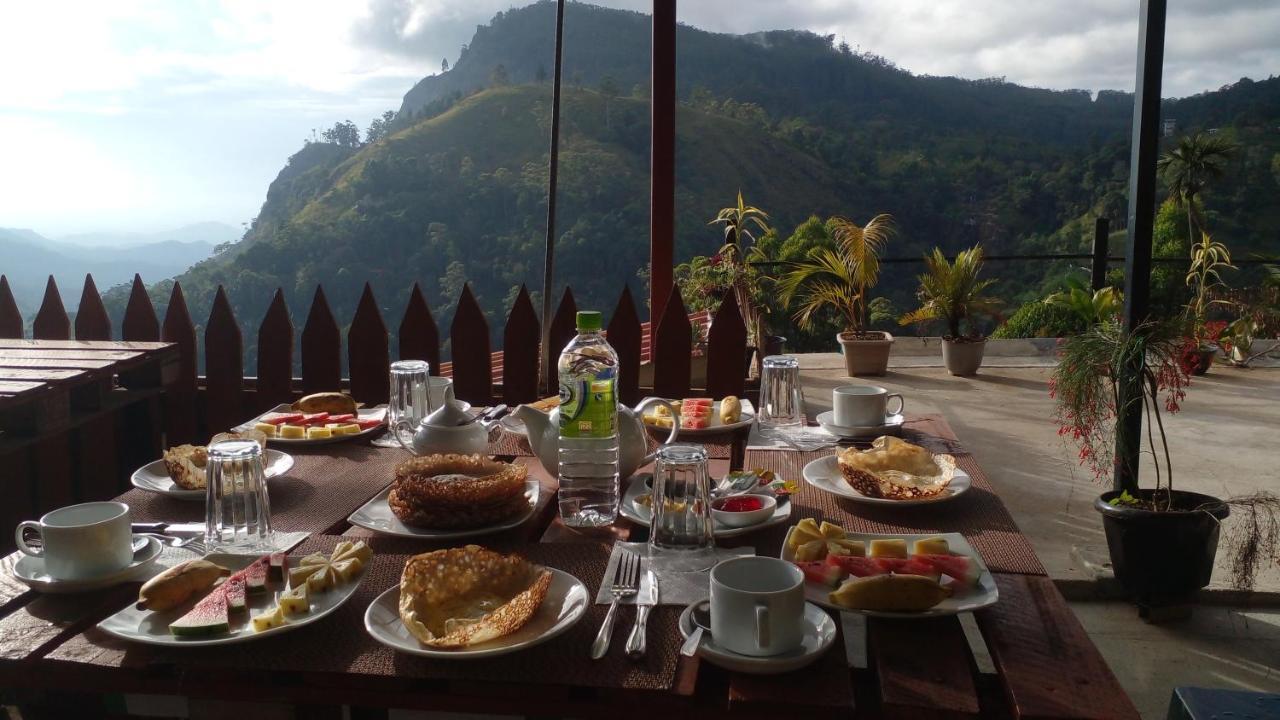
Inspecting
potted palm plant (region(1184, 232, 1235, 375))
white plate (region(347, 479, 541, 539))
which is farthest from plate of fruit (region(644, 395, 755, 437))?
potted palm plant (region(1184, 232, 1235, 375))

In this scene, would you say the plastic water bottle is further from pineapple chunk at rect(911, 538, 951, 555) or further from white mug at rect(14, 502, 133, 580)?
white mug at rect(14, 502, 133, 580)

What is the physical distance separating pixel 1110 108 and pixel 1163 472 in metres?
20.6

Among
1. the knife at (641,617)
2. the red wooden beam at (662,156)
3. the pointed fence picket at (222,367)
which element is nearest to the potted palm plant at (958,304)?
the red wooden beam at (662,156)

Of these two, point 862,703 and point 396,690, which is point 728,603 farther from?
point 396,690

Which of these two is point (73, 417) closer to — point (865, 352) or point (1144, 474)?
point (1144, 474)

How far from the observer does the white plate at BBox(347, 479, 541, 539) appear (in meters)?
1.31

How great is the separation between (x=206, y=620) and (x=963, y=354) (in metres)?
6.97

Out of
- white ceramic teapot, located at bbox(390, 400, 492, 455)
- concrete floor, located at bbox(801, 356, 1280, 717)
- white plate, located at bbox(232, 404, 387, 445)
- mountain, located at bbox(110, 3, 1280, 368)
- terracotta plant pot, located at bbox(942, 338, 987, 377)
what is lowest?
concrete floor, located at bbox(801, 356, 1280, 717)

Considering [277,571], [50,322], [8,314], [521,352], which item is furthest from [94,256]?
[277,571]

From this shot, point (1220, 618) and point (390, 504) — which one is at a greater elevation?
point (390, 504)

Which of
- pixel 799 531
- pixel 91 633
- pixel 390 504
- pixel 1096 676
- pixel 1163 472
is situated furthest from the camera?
pixel 1163 472

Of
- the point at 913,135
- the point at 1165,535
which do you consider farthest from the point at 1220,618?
the point at 913,135

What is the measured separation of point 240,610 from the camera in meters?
1.01

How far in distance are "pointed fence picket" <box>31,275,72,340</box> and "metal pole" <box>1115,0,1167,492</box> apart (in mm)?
3768
